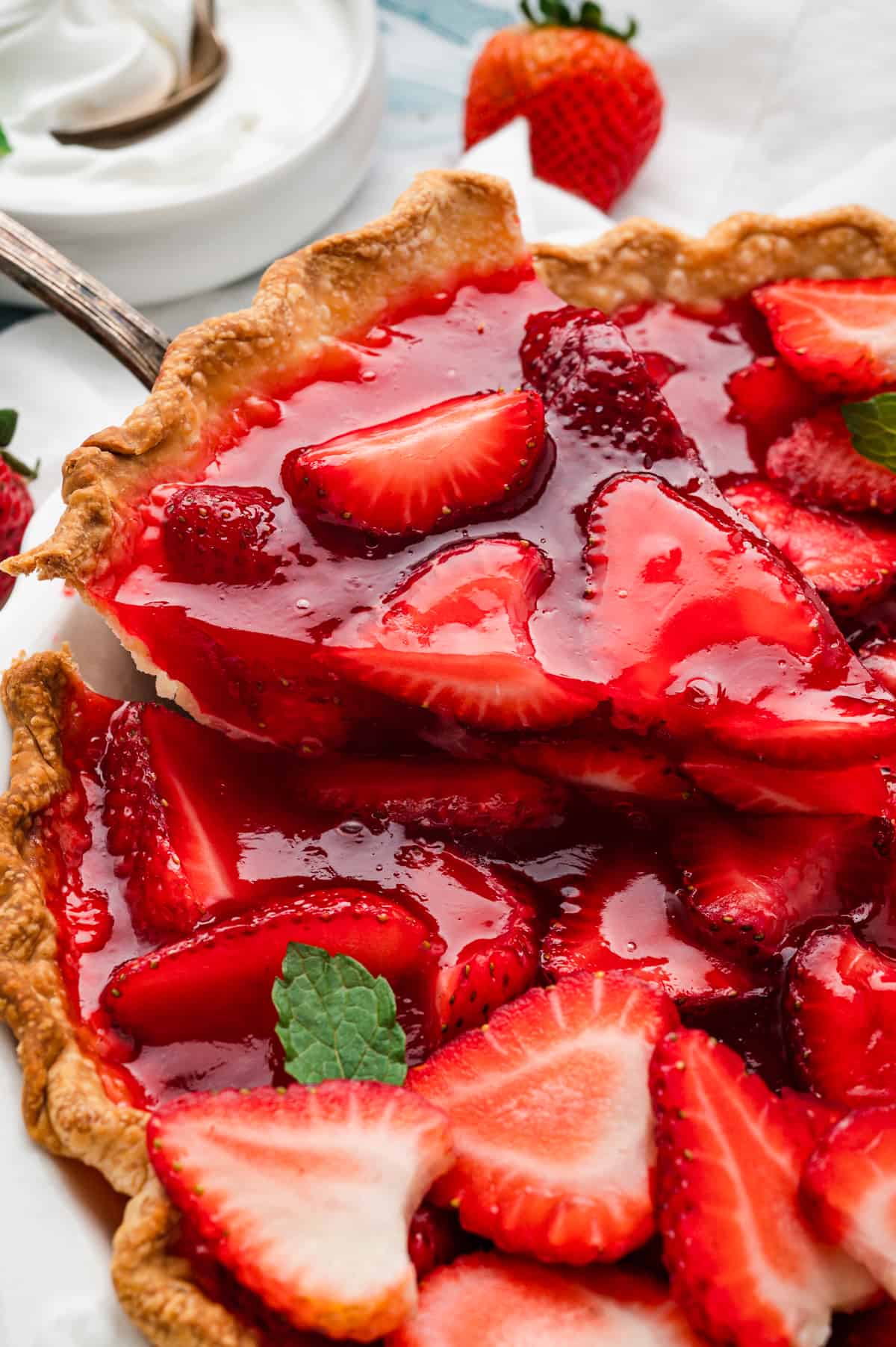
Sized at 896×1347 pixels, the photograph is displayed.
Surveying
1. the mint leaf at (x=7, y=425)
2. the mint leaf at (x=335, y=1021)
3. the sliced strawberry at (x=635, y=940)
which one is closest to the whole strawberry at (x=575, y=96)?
the mint leaf at (x=7, y=425)

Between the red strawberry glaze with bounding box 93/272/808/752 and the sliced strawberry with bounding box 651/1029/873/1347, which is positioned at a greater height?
the red strawberry glaze with bounding box 93/272/808/752

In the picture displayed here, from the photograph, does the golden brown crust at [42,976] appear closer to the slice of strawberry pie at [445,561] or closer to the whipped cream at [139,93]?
the slice of strawberry pie at [445,561]

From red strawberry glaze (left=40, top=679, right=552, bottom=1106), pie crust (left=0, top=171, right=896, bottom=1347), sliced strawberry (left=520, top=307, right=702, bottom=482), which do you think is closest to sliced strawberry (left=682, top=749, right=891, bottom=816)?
red strawberry glaze (left=40, top=679, right=552, bottom=1106)

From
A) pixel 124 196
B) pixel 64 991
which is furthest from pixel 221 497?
pixel 124 196

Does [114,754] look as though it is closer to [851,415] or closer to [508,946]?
[508,946]

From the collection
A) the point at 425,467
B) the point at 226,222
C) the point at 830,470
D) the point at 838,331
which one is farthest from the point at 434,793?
the point at 226,222

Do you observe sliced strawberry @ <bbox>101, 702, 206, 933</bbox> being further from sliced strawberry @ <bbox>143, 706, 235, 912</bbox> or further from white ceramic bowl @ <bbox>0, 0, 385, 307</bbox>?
white ceramic bowl @ <bbox>0, 0, 385, 307</bbox>
